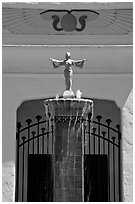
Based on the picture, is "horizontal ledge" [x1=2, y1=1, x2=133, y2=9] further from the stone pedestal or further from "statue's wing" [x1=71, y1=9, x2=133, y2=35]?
the stone pedestal

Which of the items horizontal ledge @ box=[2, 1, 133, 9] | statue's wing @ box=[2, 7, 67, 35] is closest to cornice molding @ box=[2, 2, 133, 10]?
horizontal ledge @ box=[2, 1, 133, 9]

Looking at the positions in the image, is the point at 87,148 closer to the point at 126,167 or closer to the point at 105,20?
the point at 126,167

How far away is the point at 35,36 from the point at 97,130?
8.22ft

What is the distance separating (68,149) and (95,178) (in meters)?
4.32

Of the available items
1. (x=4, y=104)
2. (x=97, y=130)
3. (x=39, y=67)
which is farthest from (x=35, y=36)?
(x=97, y=130)

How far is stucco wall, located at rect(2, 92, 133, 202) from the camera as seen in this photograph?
11.4 m

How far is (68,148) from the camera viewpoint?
27.4 feet

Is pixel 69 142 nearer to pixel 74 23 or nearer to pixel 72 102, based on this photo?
pixel 72 102

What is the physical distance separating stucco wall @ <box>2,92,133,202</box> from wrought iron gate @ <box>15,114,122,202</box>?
0.28 m

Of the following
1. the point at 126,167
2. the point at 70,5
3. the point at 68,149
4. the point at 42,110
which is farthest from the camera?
the point at 42,110

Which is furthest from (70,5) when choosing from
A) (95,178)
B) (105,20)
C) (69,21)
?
(95,178)

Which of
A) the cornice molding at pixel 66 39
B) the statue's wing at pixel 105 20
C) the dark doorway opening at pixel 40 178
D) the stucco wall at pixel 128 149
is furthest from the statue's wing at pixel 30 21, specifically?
the dark doorway opening at pixel 40 178

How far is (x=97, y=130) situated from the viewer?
1281 centimetres

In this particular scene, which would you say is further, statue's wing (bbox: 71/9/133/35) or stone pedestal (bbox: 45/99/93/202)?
statue's wing (bbox: 71/9/133/35)
